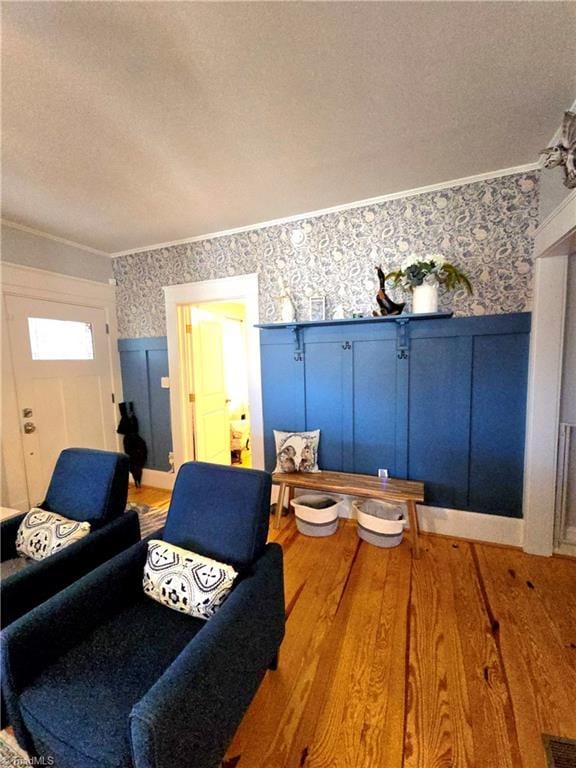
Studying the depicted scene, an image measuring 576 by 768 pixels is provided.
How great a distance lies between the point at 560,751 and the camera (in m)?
1.09

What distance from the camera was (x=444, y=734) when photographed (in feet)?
3.76

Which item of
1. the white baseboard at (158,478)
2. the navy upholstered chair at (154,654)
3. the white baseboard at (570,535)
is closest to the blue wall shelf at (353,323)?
the navy upholstered chair at (154,654)

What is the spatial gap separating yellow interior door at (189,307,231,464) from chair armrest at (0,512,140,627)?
1.75 meters

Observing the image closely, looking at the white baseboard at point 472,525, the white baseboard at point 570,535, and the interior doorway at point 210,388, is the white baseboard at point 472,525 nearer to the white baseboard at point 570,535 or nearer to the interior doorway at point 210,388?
the white baseboard at point 570,535

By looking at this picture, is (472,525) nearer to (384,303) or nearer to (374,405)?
(374,405)

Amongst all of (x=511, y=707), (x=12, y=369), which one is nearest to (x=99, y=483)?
(x=12, y=369)

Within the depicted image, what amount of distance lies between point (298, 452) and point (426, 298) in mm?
1510

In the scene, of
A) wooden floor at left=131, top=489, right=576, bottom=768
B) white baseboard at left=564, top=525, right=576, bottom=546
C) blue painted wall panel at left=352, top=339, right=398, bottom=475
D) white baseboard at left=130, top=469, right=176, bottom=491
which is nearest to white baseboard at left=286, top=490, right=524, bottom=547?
wooden floor at left=131, top=489, right=576, bottom=768

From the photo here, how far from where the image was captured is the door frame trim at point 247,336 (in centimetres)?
290

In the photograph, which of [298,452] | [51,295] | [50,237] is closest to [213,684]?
[298,452]

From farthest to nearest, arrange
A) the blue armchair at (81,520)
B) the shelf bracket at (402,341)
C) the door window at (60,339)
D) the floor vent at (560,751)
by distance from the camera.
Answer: the door window at (60,339), the shelf bracket at (402,341), the blue armchair at (81,520), the floor vent at (560,751)

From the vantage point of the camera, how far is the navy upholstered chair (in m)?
0.79

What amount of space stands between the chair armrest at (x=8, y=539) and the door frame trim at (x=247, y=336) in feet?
5.65

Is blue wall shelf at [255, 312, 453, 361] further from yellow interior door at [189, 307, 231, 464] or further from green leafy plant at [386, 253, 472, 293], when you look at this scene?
yellow interior door at [189, 307, 231, 464]
